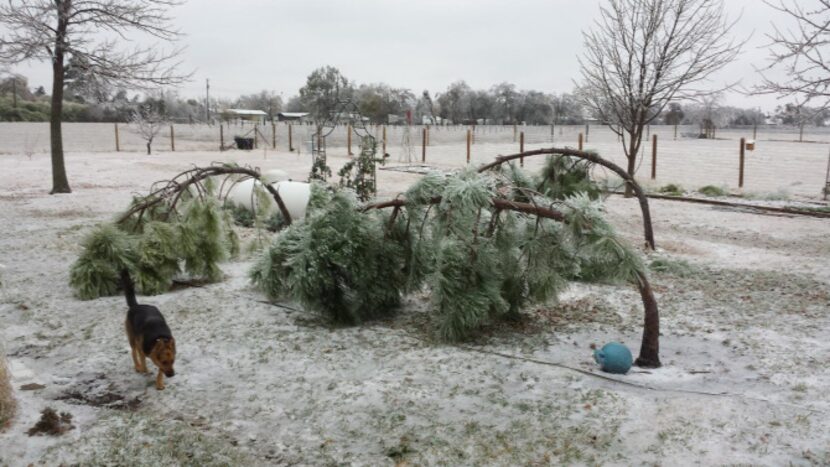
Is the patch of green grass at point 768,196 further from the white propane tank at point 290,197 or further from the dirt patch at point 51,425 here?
the dirt patch at point 51,425

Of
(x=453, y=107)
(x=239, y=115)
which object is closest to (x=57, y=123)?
(x=239, y=115)

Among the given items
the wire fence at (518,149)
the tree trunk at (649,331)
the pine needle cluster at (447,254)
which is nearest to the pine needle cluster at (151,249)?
the pine needle cluster at (447,254)

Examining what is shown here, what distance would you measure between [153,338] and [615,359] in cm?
296

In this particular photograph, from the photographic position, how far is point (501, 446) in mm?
3553

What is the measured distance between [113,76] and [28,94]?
79793 mm

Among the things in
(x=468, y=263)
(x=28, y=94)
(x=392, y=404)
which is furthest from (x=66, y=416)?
(x=28, y=94)

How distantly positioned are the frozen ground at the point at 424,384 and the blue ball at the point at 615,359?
0.12m

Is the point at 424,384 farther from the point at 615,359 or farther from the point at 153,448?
the point at 153,448

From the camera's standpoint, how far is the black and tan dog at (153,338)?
418 centimetres

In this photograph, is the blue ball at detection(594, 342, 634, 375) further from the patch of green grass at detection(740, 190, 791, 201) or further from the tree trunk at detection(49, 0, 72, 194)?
the tree trunk at detection(49, 0, 72, 194)

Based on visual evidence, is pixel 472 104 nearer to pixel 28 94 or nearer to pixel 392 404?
pixel 28 94

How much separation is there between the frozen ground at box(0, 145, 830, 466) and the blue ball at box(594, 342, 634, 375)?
125 mm

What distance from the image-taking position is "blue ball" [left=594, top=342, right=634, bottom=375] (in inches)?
174

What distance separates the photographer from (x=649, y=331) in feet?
15.2
